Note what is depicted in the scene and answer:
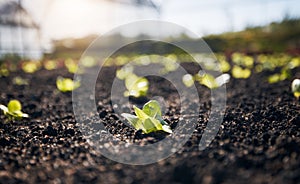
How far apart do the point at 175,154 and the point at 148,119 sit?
0.33 metres

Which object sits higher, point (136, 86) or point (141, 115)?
point (136, 86)

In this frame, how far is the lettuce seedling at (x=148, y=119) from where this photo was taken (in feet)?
5.40

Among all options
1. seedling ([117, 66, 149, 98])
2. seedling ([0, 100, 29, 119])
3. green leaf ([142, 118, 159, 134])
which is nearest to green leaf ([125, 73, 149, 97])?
seedling ([117, 66, 149, 98])

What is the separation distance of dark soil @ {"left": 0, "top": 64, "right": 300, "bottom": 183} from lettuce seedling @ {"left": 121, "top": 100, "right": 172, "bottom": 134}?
47 mm

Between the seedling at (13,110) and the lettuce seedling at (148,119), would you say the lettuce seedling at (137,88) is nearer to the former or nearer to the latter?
the lettuce seedling at (148,119)

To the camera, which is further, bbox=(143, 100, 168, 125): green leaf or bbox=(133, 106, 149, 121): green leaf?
bbox=(143, 100, 168, 125): green leaf

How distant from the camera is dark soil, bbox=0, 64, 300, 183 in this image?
1.15 metres

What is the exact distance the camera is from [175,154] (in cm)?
136

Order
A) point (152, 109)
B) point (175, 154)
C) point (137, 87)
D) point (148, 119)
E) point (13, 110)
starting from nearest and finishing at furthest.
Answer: point (175, 154), point (148, 119), point (152, 109), point (13, 110), point (137, 87)

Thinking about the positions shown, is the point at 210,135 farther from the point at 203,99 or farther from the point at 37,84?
the point at 37,84

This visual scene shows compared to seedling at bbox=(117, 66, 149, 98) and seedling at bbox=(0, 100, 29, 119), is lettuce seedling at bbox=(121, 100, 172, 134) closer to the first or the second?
seedling at bbox=(117, 66, 149, 98)

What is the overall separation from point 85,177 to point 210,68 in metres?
4.92

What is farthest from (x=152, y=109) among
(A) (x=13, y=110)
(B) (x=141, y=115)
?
(A) (x=13, y=110)

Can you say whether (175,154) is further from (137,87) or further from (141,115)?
(137,87)
